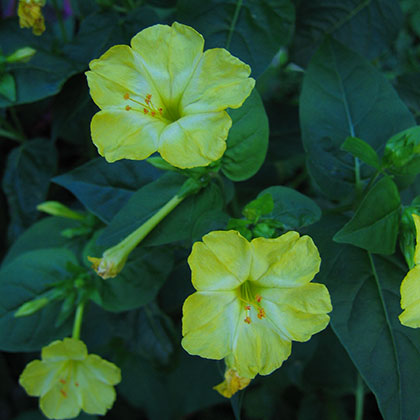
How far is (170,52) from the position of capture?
978 millimetres

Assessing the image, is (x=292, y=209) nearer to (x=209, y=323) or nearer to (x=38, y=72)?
(x=209, y=323)

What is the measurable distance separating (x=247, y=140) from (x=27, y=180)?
2.93 ft

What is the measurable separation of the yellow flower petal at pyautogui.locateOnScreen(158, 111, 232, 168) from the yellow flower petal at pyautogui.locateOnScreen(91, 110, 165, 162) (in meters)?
0.03

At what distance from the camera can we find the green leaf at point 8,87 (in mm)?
1362

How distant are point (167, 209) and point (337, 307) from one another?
466 millimetres

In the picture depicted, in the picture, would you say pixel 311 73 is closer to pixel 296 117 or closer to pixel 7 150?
pixel 296 117

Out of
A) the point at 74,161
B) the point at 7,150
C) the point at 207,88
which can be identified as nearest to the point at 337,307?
the point at 207,88

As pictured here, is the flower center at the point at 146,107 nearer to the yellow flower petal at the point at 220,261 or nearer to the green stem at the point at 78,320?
the yellow flower petal at the point at 220,261

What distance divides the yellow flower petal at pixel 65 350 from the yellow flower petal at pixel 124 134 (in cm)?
55

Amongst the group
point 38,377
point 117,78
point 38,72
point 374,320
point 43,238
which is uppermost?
point 117,78

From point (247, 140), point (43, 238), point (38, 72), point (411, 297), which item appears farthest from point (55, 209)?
point (411, 297)

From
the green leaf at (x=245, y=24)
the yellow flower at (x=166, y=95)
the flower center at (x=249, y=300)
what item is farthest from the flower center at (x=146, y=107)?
the flower center at (x=249, y=300)

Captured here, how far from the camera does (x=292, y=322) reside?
95 centimetres

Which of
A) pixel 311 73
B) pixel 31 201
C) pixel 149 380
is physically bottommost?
pixel 149 380
